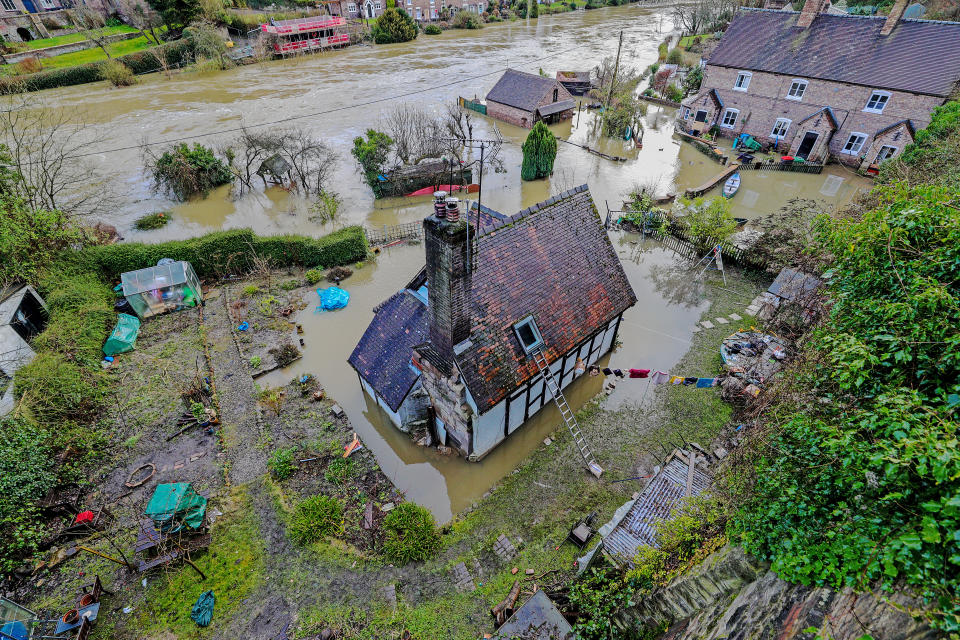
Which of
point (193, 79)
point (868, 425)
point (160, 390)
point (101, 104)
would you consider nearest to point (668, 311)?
point (868, 425)

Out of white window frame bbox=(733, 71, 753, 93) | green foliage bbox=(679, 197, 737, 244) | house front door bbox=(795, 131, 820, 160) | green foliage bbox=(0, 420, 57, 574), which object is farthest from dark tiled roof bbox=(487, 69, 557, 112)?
green foliage bbox=(0, 420, 57, 574)

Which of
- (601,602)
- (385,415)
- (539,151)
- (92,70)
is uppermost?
(92,70)

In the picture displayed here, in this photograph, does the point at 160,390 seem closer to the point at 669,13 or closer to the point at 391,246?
the point at 391,246

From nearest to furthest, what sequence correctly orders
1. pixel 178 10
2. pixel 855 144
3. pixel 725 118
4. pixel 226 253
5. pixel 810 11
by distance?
pixel 226 253
pixel 855 144
pixel 810 11
pixel 725 118
pixel 178 10

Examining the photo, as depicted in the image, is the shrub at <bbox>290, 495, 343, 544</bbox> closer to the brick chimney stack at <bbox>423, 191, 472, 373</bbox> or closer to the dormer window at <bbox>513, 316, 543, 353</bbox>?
the brick chimney stack at <bbox>423, 191, 472, 373</bbox>

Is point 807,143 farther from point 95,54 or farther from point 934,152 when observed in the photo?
point 95,54

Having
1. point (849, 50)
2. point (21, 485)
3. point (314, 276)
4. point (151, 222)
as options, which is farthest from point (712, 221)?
point (151, 222)

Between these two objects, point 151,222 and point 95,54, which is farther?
point 95,54

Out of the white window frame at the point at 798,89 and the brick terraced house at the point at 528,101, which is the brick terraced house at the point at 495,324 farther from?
the white window frame at the point at 798,89
